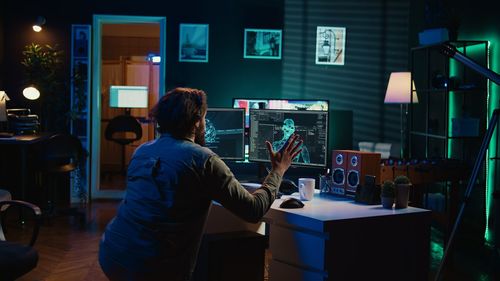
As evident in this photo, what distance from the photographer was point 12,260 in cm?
291

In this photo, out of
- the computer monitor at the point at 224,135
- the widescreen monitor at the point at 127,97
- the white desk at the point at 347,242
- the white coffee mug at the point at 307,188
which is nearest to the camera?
the white desk at the point at 347,242

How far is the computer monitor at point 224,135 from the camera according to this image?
4113 mm

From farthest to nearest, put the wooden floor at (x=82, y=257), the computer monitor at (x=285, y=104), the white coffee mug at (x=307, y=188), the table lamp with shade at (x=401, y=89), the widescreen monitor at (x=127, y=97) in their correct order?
the widescreen monitor at (x=127, y=97)
the table lamp with shade at (x=401, y=89)
the computer monitor at (x=285, y=104)
the wooden floor at (x=82, y=257)
the white coffee mug at (x=307, y=188)

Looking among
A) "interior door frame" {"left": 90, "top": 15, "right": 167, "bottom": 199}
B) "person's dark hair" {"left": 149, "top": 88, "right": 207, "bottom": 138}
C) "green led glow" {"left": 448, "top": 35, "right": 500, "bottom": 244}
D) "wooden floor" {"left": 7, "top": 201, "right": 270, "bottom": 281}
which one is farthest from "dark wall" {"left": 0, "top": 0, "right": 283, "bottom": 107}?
"person's dark hair" {"left": 149, "top": 88, "right": 207, "bottom": 138}

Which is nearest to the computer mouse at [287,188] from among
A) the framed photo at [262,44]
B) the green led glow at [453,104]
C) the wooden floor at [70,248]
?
the wooden floor at [70,248]

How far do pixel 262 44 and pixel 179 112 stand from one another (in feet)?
16.5

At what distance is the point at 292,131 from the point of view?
12.7 ft

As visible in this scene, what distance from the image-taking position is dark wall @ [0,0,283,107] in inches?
284

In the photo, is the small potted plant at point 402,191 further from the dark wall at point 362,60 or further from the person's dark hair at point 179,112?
the dark wall at point 362,60

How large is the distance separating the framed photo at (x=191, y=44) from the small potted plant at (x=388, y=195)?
454 cm

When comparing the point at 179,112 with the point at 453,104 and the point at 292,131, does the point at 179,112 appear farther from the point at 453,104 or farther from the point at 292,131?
the point at 453,104

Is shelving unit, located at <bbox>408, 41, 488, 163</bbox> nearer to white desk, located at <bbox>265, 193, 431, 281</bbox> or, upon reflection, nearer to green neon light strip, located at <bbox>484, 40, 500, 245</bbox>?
green neon light strip, located at <bbox>484, 40, 500, 245</bbox>

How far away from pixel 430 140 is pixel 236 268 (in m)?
4.30

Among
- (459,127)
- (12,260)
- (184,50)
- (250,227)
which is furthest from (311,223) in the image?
(184,50)
